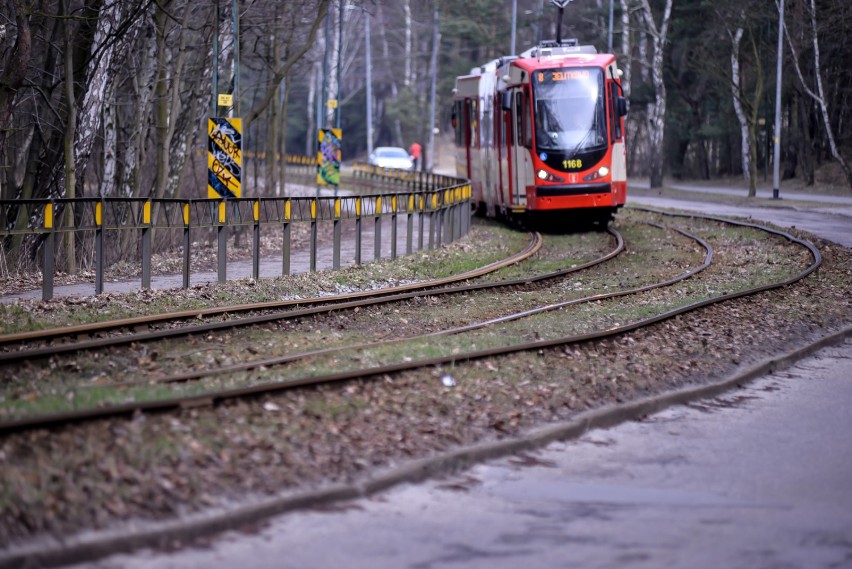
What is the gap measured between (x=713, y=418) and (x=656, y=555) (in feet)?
12.2

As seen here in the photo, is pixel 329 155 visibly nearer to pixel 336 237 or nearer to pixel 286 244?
pixel 336 237

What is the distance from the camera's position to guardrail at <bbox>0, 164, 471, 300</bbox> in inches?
685

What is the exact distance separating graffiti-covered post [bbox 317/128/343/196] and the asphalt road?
30.0 m

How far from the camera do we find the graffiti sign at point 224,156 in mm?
24781

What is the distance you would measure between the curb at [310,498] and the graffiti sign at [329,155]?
28.9 meters

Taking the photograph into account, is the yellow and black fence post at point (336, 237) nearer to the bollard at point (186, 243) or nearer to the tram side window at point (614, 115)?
the bollard at point (186, 243)

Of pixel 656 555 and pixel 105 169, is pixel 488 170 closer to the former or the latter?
pixel 105 169

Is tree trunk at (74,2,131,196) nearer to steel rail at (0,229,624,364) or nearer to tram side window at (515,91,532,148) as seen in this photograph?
tram side window at (515,91,532,148)

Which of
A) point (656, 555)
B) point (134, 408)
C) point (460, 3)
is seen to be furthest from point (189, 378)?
point (460, 3)

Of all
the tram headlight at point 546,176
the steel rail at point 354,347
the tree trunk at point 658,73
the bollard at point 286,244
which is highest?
the tree trunk at point 658,73

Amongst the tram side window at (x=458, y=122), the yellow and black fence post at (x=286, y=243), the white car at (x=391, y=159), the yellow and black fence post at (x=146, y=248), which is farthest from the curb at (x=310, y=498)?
the white car at (x=391, y=159)

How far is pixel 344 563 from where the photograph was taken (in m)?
6.17

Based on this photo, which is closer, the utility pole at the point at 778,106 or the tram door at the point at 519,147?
the tram door at the point at 519,147

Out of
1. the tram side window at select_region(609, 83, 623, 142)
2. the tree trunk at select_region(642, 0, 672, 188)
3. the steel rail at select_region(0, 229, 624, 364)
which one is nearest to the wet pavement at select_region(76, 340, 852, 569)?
the steel rail at select_region(0, 229, 624, 364)
